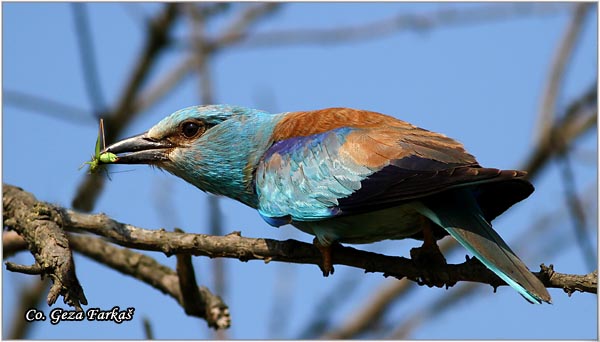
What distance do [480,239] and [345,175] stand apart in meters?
0.95

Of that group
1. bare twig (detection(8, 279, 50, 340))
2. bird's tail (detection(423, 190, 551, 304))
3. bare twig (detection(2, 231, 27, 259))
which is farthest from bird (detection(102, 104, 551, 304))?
bare twig (detection(8, 279, 50, 340))

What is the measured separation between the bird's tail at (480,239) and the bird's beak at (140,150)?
1995 millimetres

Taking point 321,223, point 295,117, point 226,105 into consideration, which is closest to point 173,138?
point 226,105

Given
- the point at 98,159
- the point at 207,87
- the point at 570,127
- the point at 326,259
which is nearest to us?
the point at 326,259

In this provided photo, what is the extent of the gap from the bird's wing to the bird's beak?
691mm

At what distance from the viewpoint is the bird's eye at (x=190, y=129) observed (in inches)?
248

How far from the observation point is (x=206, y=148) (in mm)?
6215

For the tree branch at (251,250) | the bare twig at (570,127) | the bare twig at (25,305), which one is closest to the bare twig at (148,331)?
the tree branch at (251,250)

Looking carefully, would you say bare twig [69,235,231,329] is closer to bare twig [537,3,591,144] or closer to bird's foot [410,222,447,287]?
bird's foot [410,222,447,287]

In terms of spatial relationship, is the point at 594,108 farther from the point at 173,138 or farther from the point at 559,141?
the point at 173,138

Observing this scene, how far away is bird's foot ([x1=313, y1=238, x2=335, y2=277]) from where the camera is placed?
5.43 m

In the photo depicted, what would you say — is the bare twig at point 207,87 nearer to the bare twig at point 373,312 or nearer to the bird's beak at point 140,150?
the bird's beak at point 140,150

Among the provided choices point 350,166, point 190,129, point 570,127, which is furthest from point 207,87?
point 570,127

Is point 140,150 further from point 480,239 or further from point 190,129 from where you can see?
point 480,239
